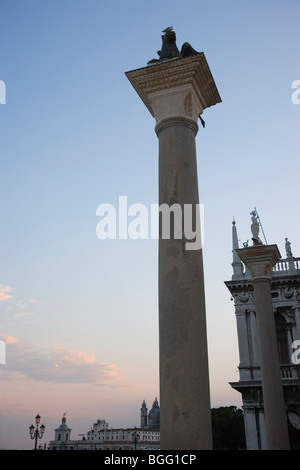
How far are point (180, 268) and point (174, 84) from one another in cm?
300

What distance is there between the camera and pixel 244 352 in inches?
1145

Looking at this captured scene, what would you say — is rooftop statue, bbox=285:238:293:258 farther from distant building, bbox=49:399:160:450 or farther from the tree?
distant building, bbox=49:399:160:450

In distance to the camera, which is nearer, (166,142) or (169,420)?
(169,420)

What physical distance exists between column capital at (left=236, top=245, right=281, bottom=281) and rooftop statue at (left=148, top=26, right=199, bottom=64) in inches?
254

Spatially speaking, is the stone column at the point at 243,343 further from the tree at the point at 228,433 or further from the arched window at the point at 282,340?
the tree at the point at 228,433

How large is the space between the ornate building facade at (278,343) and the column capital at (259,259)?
54.7 feet

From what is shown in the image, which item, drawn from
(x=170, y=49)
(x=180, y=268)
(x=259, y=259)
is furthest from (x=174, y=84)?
(x=259, y=259)

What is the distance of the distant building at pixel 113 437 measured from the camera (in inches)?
4163

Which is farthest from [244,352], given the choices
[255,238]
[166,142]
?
[166,142]

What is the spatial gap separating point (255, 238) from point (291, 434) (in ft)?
60.5

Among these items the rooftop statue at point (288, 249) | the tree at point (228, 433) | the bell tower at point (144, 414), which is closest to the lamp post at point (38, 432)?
the rooftop statue at point (288, 249)

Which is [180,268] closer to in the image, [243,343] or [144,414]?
[243,343]

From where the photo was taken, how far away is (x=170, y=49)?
293 inches
